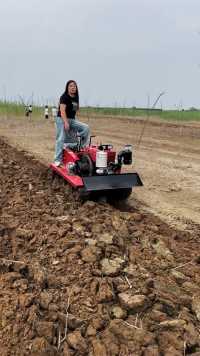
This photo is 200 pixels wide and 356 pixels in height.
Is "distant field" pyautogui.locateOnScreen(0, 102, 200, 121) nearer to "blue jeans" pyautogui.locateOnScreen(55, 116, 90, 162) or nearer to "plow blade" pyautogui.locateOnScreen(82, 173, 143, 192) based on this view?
"blue jeans" pyautogui.locateOnScreen(55, 116, 90, 162)

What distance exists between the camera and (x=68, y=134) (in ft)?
25.9

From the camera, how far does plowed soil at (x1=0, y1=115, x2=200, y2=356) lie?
3.43 m

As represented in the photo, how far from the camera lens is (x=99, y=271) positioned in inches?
171

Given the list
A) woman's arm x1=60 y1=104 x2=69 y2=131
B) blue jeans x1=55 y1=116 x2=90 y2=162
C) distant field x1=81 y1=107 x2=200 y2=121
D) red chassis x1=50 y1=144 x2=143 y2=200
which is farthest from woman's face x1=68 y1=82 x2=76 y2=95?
distant field x1=81 y1=107 x2=200 y2=121

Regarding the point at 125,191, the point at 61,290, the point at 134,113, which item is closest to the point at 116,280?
the point at 61,290

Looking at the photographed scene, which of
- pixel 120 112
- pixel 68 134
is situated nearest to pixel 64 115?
pixel 68 134

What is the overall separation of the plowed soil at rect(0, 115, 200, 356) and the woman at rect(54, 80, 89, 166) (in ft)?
4.16

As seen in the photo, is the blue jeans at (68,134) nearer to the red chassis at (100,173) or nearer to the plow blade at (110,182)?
the red chassis at (100,173)

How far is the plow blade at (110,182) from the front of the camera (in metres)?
6.42

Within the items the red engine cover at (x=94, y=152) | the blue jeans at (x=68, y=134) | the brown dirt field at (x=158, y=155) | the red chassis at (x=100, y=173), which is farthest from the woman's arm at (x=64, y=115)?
the brown dirt field at (x=158, y=155)

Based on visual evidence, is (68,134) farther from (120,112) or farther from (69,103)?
(120,112)

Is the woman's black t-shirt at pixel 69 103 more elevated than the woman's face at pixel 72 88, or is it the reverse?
the woman's face at pixel 72 88

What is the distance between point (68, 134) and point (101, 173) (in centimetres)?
150

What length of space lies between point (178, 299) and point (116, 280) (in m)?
0.56
